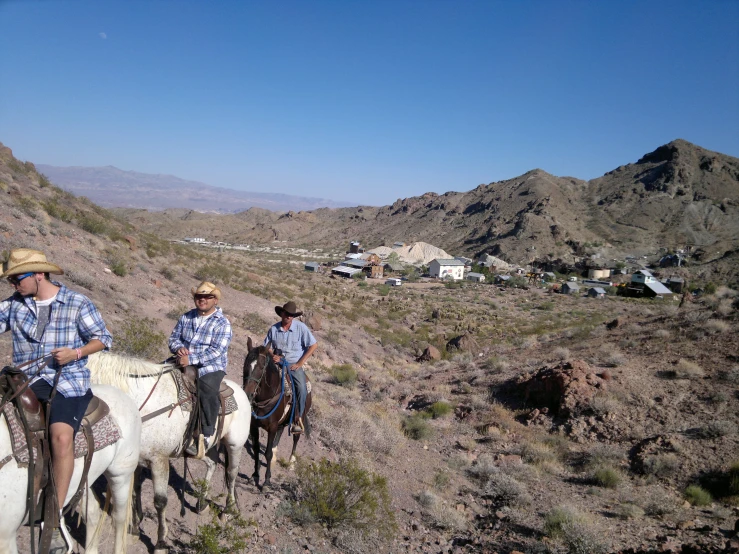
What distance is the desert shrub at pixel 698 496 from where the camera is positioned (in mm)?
6493

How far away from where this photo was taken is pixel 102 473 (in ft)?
11.5

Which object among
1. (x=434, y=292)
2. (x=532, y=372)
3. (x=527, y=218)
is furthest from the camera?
(x=527, y=218)

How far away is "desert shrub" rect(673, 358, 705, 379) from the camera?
10.5m

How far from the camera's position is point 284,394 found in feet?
18.9

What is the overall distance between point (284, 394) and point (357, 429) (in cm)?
322

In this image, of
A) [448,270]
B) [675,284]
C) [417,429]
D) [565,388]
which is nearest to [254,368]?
[417,429]

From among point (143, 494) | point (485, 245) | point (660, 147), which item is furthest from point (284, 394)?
point (660, 147)

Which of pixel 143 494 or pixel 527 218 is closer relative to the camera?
pixel 143 494

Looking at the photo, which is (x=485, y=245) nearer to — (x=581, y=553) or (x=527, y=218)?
(x=527, y=218)

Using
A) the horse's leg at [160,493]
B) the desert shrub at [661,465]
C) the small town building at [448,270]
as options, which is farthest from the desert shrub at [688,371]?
the small town building at [448,270]

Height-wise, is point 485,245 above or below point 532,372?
above

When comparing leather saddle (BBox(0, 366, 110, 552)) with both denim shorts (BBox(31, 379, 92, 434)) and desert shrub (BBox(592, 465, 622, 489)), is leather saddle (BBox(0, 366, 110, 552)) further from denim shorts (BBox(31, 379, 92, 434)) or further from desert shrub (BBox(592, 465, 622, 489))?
desert shrub (BBox(592, 465, 622, 489))

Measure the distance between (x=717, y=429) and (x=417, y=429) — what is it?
6.00 metres

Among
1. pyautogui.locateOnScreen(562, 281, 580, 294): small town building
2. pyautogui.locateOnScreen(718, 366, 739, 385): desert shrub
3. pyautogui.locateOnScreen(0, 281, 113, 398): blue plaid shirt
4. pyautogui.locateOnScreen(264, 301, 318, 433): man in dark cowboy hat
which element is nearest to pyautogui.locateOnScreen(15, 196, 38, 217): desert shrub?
pyautogui.locateOnScreen(264, 301, 318, 433): man in dark cowboy hat
